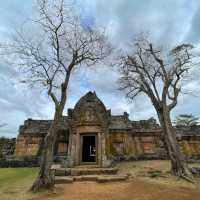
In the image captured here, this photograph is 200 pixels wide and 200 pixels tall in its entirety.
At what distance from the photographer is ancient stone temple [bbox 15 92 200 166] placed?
14203 mm

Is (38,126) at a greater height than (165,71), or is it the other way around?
(165,71)

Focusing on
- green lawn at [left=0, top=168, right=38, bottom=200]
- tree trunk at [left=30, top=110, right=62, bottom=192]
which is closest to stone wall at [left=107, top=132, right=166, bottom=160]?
tree trunk at [left=30, top=110, right=62, bottom=192]

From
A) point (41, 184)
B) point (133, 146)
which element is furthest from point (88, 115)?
point (41, 184)

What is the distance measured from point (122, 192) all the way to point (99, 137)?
22.2 feet

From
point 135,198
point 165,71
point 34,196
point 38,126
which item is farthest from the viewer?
point 38,126

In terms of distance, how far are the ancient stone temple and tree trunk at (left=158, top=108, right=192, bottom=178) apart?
14.3ft

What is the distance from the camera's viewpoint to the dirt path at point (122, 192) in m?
7.01

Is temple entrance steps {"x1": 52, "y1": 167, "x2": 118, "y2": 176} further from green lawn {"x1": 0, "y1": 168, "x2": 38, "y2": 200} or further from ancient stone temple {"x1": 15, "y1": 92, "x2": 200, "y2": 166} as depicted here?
green lawn {"x1": 0, "y1": 168, "x2": 38, "y2": 200}

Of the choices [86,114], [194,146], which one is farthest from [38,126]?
Result: [194,146]

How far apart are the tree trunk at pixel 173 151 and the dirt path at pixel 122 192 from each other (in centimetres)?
212

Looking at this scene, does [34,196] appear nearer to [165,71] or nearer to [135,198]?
[135,198]

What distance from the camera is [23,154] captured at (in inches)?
657

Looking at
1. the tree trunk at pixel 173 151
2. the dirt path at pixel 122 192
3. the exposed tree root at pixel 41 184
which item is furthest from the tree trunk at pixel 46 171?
the tree trunk at pixel 173 151

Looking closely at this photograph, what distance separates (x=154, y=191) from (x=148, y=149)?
382 inches
